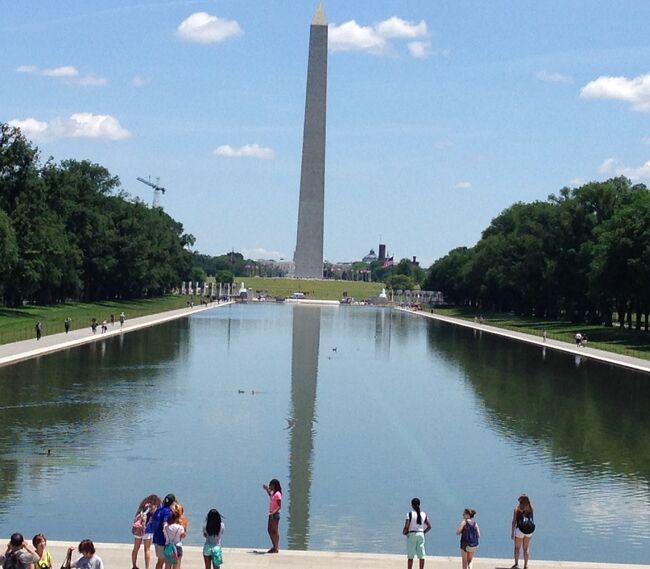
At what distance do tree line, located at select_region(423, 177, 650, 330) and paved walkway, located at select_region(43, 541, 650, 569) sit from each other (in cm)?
4821

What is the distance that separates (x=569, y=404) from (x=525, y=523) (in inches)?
724

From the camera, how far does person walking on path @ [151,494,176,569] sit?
40.1 ft

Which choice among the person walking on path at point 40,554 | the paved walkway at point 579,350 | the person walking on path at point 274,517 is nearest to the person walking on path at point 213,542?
the person walking on path at point 274,517

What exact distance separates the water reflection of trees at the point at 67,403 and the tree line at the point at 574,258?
28038mm

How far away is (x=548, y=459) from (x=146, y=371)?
18209 millimetres

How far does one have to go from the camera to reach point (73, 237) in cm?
8438

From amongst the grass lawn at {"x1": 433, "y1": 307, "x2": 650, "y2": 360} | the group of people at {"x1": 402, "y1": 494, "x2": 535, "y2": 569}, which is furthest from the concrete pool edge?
the grass lawn at {"x1": 433, "y1": 307, "x2": 650, "y2": 360}

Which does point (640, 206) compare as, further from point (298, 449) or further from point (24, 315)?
point (298, 449)

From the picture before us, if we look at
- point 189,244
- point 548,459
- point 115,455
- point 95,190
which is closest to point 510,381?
point 548,459

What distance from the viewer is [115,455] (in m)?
21.1

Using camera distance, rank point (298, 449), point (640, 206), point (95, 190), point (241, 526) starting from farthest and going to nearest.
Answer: point (95, 190) → point (640, 206) → point (298, 449) → point (241, 526)

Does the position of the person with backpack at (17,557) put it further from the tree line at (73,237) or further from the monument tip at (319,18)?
the monument tip at (319,18)

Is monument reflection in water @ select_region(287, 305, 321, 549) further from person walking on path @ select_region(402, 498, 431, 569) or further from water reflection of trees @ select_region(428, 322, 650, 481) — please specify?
water reflection of trees @ select_region(428, 322, 650, 481)

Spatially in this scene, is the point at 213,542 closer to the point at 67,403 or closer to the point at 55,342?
the point at 67,403
